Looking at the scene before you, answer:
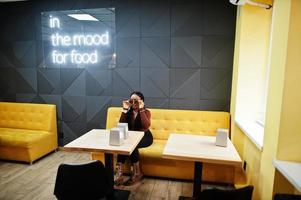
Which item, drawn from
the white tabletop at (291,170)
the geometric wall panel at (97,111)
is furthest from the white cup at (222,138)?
the geometric wall panel at (97,111)

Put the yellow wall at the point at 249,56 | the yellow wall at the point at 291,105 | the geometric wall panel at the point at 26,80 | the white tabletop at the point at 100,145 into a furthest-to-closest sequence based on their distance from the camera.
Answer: the geometric wall panel at the point at 26,80 → the yellow wall at the point at 249,56 → the white tabletop at the point at 100,145 → the yellow wall at the point at 291,105

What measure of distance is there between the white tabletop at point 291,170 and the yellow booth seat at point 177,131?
4.13 ft

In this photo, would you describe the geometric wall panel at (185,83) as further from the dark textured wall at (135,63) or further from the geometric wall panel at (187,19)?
the geometric wall panel at (187,19)

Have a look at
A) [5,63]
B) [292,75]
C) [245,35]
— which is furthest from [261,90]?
[5,63]

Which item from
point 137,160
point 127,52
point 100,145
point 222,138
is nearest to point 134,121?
point 137,160

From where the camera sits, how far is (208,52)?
10.9 feet

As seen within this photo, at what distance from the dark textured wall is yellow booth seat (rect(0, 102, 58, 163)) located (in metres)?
0.24

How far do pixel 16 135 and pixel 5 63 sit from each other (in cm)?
169

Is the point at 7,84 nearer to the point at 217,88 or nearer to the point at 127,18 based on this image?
the point at 127,18

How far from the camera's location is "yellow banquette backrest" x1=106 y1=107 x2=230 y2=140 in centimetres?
318

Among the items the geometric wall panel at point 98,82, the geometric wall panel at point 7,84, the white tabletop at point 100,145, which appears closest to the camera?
the white tabletop at point 100,145

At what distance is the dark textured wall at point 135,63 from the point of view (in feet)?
10.8

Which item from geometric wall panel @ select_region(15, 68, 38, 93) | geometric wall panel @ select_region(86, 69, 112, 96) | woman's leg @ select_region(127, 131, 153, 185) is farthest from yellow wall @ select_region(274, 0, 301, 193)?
geometric wall panel @ select_region(15, 68, 38, 93)

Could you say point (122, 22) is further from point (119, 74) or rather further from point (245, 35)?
point (245, 35)
